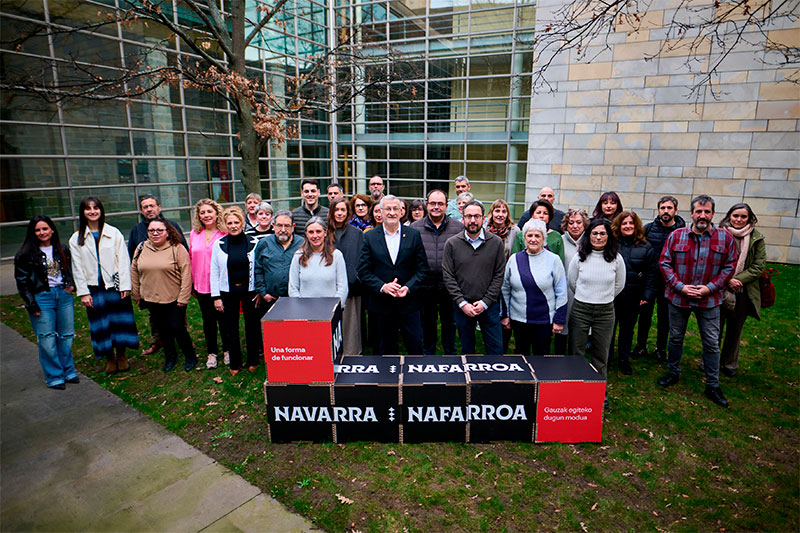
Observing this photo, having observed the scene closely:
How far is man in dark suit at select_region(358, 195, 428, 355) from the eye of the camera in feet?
17.8

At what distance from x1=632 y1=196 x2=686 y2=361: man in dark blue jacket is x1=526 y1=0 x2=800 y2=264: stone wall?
313 inches

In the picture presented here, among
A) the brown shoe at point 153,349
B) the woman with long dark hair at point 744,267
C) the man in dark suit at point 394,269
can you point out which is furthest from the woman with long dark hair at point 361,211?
the woman with long dark hair at point 744,267

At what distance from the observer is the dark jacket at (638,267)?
5812mm

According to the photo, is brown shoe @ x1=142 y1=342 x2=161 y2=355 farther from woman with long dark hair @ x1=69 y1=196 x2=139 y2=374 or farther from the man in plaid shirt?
the man in plaid shirt

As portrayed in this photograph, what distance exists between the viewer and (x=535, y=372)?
4.53 meters

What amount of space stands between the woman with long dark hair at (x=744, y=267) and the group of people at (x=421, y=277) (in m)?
0.02

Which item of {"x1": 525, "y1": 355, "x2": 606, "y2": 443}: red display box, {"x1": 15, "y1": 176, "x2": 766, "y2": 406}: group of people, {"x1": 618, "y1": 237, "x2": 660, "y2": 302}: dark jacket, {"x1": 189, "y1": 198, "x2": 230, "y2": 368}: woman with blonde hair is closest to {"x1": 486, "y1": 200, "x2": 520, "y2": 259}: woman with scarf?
{"x1": 15, "y1": 176, "x2": 766, "y2": 406}: group of people

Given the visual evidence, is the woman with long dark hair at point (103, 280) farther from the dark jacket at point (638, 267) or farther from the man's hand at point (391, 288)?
the dark jacket at point (638, 267)

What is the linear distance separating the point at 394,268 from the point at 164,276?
2962 millimetres

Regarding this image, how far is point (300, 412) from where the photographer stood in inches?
177

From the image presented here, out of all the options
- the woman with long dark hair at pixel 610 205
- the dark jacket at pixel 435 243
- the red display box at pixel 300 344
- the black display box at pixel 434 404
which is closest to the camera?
the red display box at pixel 300 344

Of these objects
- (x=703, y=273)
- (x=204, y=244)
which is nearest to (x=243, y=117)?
(x=204, y=244)

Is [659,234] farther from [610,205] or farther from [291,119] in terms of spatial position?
[291,119]

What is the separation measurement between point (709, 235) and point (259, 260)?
17.1 ft
